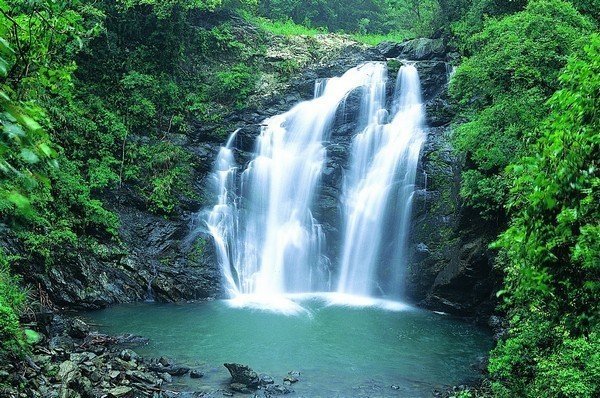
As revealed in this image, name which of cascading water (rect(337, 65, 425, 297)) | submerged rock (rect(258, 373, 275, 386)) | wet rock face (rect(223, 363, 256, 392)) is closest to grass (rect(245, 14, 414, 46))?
cascading water (rect(337, 65, 425, 297))

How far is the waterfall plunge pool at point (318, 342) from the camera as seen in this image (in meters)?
10.4

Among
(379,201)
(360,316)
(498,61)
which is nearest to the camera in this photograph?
(498,61)

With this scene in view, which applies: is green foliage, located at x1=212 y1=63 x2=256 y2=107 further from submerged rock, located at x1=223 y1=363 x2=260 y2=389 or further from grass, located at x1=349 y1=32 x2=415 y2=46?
submerged rock, located at x1=223 y1=363 x2=260 y2=389

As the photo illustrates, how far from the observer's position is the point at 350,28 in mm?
37625

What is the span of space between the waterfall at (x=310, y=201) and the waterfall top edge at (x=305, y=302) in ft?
1.45

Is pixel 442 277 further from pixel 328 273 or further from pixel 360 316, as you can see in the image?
pixel 328 273

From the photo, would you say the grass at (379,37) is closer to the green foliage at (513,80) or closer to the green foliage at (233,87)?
the green foliage at (233,87)

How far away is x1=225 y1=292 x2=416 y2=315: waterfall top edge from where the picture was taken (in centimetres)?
1639

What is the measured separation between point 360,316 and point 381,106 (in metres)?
11.2

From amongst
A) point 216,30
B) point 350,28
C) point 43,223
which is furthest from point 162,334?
point 350,28

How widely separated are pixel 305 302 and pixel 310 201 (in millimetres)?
4832

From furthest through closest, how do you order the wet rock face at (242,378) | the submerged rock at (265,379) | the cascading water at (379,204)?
the cascading water at (379,204) < the submerged rock at (265,379) < the wet rock face at (242,378)

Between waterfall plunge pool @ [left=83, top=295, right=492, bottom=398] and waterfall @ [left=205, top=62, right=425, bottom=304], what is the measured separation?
6.45 ft

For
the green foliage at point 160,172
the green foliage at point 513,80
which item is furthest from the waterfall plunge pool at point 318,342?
the green foliage at point 160,172
